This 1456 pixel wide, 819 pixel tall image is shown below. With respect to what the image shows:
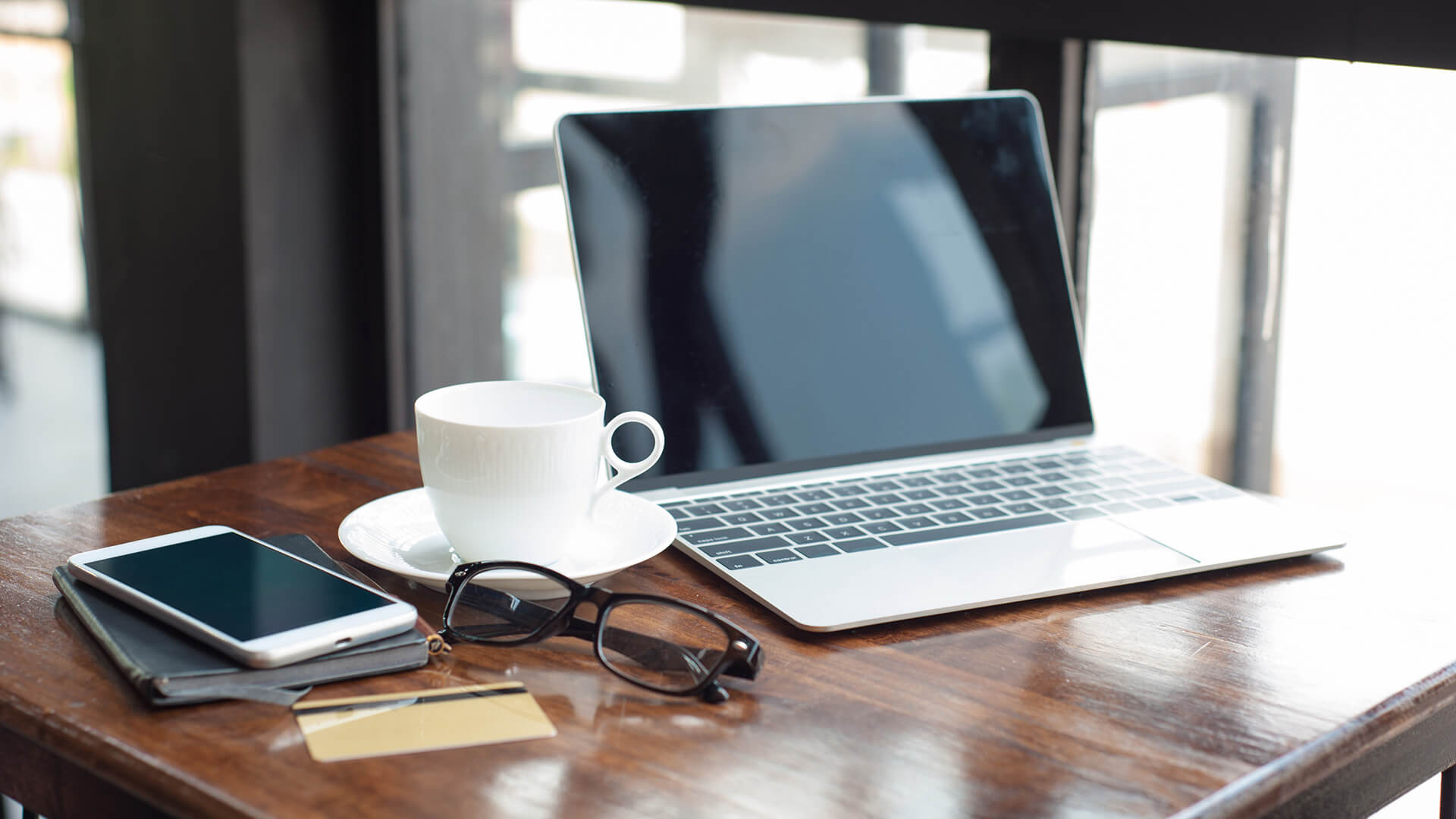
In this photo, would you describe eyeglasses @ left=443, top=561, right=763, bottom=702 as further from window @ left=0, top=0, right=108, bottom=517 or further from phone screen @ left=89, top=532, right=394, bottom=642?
window @ left=0, top=0, right=108, bottom=517

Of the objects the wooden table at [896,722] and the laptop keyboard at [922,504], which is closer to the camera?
the wooden table at [896,722]

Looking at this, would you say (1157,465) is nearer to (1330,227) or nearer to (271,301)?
(1330,227)

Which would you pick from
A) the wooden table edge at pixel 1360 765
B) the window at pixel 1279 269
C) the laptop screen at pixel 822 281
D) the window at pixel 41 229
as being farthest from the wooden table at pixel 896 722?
the window at pixel 41 229

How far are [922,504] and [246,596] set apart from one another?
1.22 ft

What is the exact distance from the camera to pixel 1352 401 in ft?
3.39

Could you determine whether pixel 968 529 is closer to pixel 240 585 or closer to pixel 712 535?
pixel 712 535

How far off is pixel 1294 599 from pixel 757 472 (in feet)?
1.00

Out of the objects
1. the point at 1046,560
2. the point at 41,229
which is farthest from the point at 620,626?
the point at 41,229

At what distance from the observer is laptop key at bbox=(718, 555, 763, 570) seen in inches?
25.7

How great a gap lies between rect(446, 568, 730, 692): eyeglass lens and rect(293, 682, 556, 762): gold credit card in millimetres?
48

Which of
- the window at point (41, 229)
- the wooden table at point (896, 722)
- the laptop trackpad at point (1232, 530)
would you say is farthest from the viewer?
the window at point (41, 229)

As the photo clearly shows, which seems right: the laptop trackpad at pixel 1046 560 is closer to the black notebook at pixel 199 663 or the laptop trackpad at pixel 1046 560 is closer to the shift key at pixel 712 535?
the shift key at pixel 712 535

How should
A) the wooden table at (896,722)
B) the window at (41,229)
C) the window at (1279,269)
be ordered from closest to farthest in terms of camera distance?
the wooden table at (896,722) → the window at (1279,269) → the window at (41,229)

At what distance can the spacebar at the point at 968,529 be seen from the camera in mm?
689
